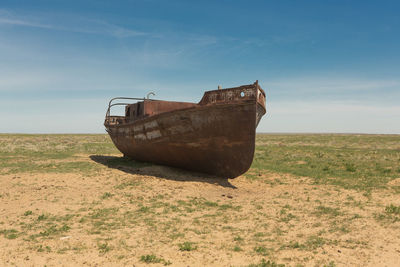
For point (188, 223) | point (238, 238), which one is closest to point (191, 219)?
point (188, 223)

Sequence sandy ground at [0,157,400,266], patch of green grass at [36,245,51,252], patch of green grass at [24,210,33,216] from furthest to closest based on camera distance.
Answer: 1. patch of green grass at [24,210,33,216]
2. patch of green grass at [36,245,51,252]
3. sandy ground at [0,157,400,266]

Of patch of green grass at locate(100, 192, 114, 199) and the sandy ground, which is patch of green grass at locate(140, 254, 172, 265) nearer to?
the sandy ground

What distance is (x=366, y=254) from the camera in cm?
488

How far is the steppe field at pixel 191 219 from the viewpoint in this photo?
4.79m

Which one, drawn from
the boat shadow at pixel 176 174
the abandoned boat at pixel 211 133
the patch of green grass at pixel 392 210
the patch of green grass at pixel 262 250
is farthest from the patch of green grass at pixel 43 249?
the patch of green grass at pixel 392 210

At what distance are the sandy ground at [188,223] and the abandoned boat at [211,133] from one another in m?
0.88

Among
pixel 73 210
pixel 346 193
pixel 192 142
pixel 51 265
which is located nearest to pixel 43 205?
pixel 73 210

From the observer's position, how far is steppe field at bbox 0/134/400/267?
15.7 feet

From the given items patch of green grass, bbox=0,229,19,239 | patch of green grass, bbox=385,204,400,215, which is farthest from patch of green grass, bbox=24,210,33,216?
patch of green grass, bbox=385,204,400,215

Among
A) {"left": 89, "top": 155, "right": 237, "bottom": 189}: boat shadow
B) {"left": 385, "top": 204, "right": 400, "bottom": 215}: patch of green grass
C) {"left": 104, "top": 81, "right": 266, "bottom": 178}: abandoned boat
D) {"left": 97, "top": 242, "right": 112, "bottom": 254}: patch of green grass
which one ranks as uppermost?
{"left": 104, "top": 81, "right": 266, "bottom": 178}: abandoned boat

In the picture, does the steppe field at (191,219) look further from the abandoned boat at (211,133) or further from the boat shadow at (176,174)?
the abandoned boat at (211,133)

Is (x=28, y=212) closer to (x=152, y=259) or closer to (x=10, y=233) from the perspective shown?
(x=10, y=233)

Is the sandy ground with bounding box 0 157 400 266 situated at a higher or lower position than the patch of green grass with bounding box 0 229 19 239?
higher

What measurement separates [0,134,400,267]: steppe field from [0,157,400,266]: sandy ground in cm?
2
